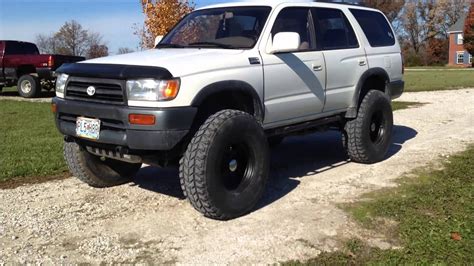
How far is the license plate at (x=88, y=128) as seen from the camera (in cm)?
449

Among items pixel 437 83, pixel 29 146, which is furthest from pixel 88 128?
pixel 437 83

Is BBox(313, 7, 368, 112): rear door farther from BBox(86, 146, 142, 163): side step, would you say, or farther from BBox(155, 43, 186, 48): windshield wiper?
BBox(86, 146, 142, 163): side step

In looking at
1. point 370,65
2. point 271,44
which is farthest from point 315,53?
point 370,65

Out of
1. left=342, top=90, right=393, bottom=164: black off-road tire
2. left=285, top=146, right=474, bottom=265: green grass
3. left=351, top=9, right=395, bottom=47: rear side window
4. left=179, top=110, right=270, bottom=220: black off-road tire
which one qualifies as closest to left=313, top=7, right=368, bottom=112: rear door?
left=342, top=90, right=393, bottom=164: black off-road tire

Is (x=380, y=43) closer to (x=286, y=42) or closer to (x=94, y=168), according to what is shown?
(x=286, y=42)

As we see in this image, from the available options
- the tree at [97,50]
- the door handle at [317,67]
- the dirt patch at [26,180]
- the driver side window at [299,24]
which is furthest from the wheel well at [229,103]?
the tree at [97,50]

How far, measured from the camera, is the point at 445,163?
6.64m

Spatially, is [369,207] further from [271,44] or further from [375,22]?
[375,22]

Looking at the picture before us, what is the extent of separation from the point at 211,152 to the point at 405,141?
16.0 ft

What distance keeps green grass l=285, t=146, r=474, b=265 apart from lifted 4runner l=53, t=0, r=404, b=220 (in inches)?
39.8

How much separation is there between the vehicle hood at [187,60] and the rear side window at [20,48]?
15.8m

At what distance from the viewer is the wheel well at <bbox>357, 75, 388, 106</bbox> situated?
6712mm

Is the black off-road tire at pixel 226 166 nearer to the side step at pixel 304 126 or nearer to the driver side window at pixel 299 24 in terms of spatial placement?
the side step at pixel 304 126

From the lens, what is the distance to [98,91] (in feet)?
14.7
